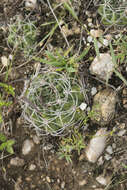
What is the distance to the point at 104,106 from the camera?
149cm

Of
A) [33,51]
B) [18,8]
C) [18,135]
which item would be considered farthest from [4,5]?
[18,135]

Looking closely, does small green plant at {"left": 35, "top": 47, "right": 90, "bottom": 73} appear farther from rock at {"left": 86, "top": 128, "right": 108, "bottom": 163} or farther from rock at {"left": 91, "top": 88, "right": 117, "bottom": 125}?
rock at {"left": 86, "top": 128, "right": 108, "bottom": 163}

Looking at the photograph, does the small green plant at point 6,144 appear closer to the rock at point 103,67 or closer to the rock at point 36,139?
the rock at point 36,139

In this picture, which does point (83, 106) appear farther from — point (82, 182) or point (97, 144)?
point (82, 182)

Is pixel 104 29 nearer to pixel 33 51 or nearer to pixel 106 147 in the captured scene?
pixel 33 51

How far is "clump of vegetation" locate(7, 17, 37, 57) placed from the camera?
1646 millimetres

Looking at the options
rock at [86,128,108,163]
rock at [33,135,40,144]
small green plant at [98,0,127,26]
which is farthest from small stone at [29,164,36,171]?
small green plant at [98,0,127,26]

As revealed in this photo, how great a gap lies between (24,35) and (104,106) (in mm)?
740

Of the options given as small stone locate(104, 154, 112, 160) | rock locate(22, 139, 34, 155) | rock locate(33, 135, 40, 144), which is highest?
rock locate(33, 135, 40, 144)

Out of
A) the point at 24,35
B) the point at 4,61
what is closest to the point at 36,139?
the point at 4,61

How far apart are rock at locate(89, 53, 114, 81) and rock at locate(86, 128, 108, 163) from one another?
36 cm

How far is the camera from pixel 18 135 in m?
1.68

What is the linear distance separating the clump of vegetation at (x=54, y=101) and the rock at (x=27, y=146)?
185 millimetres

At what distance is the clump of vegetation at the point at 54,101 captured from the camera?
58.7 inches
